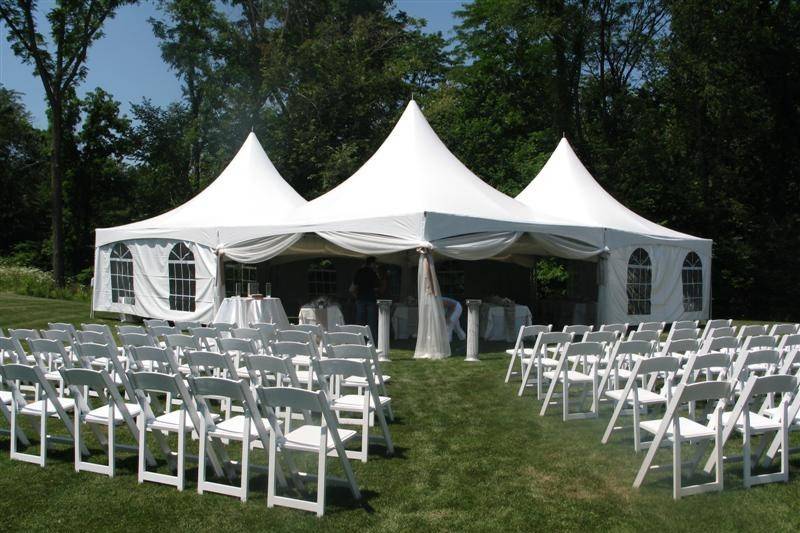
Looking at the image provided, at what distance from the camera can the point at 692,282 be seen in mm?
15898

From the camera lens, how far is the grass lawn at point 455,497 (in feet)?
12.3

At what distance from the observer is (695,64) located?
21484mm

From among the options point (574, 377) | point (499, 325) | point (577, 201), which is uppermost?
point (577, 201)

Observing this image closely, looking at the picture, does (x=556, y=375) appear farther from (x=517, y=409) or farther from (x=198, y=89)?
(x=198, y=89)

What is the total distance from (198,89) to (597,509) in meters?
28.8

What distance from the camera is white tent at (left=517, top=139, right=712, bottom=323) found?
539 inches

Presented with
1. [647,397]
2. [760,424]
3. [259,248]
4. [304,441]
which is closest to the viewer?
[304,441]

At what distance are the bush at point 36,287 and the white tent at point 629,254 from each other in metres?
13.9

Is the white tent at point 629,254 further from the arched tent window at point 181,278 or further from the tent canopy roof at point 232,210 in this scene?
the arched tent window at point 181,278

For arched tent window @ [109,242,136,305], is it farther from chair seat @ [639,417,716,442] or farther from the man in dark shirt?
chair seat @ [639,417,716,442]

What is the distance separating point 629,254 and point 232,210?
8.26 meters

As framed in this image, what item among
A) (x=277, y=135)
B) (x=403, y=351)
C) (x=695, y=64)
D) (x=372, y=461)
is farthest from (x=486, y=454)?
(x=277, y=135)

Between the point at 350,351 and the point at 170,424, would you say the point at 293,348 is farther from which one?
the point at 170,424

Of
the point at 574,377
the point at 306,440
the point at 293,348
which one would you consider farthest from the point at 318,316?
the point at 306,440
